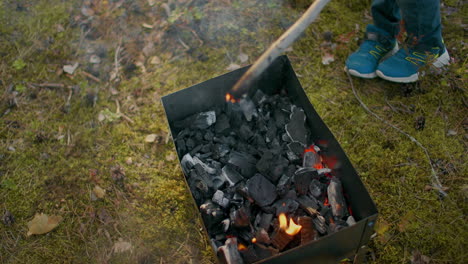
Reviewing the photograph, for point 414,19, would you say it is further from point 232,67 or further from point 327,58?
point 232,67

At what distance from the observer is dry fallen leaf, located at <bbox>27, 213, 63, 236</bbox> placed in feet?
9.28

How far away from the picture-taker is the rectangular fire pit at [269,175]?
86.1 inches

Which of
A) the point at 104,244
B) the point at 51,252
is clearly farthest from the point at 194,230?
the point at 51,252

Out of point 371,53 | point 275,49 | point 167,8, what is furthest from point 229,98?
point 167,8

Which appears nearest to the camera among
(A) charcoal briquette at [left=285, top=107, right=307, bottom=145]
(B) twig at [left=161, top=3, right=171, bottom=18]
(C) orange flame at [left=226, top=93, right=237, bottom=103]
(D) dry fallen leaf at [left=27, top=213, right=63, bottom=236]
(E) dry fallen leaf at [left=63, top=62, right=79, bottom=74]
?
(A) charcoal briquette at [left=285, top=107, right=307, bottom=145]

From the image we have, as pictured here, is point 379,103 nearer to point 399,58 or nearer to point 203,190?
point 399,58

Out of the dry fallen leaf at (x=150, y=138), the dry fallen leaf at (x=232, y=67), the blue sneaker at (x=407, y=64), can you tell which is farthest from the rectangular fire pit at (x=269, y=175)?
the blue sneaker at (x=407, y=64)

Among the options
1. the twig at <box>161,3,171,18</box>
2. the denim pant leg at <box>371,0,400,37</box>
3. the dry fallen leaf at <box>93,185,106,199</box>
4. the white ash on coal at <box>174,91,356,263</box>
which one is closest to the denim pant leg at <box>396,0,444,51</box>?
the denim pant leg at <box>371,0,400,37</box>

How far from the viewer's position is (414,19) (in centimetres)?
299

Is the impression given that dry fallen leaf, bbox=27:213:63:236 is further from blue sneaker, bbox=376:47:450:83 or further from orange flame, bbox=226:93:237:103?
blue sneaker, bbox=376:47:450:83

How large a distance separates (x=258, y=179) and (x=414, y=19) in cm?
191

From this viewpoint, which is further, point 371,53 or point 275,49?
point 371,53

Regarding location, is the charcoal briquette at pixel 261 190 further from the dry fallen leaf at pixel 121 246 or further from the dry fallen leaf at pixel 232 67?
the dry fallen leaf at pixel 232 67

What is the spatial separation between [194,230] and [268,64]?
4.64 ft
